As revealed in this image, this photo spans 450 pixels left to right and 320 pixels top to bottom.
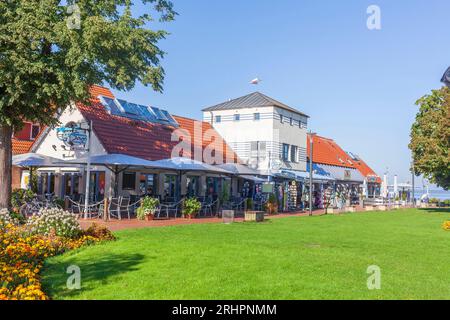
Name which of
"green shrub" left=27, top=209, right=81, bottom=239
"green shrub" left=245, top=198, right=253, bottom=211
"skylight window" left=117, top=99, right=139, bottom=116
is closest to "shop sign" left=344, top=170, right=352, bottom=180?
"green shrub" left=245, top=198, right=253, bottom=211

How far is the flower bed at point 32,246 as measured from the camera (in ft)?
22.8

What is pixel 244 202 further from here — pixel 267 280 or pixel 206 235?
pixel 267 280

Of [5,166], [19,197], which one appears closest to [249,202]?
[19,197]

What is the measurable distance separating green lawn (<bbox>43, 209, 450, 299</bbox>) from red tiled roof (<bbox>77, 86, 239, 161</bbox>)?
11.9 meters

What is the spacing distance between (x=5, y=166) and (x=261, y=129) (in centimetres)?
2020

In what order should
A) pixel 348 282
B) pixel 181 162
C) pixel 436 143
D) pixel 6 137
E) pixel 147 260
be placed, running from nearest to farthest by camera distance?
pixel 348 282, pixel 147 260, pixel 6 137, pixel 181 162, pixel 436 143

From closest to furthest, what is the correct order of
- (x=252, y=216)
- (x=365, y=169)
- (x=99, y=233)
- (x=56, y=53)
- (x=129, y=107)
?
Result: 1. (x=99, y=233)
2. (x=56, y=53)
3. (x=252, y=216)
4. (x=129, y=107)
5. (x=365, y=169)

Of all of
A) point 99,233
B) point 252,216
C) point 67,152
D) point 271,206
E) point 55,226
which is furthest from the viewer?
point 271,206

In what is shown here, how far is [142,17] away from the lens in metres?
19.5

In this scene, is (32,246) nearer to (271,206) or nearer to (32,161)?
(32,161)

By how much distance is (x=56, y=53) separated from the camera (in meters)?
17.0

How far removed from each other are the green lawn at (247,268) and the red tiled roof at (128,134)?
1190 cm
